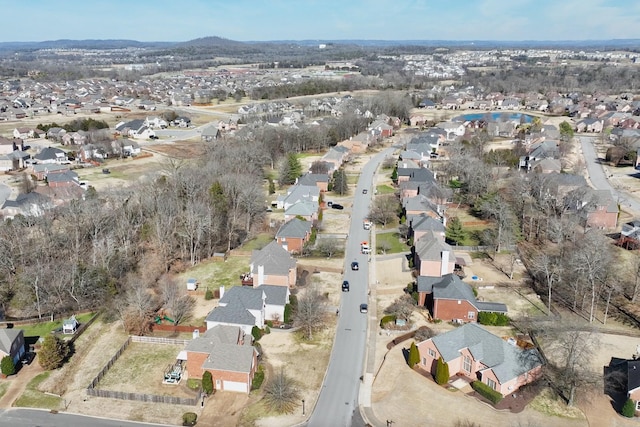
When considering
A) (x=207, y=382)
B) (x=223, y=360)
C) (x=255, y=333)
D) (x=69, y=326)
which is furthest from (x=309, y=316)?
(x=69, y=326)

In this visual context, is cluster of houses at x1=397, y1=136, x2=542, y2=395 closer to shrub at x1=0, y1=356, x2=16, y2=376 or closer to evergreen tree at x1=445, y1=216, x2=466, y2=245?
evergreen tree at x1=445, y1=216, x2=466, y2=245

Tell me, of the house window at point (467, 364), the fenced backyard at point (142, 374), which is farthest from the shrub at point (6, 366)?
the house window at point (467, 364)

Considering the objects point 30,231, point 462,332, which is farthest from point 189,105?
point 462,332

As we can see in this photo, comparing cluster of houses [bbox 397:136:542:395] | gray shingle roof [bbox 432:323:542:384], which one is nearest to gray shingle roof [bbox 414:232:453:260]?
cluster of houses [bbox 397:136:542:395]

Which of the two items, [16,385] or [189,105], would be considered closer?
[16,385]

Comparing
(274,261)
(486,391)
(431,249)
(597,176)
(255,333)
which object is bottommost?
(486,391)

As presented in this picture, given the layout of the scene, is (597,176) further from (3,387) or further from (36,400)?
(3,387)

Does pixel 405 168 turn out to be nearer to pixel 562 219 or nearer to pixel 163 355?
pixel 562 219

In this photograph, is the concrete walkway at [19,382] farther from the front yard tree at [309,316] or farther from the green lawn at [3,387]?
the front yard tree at [309,316]
